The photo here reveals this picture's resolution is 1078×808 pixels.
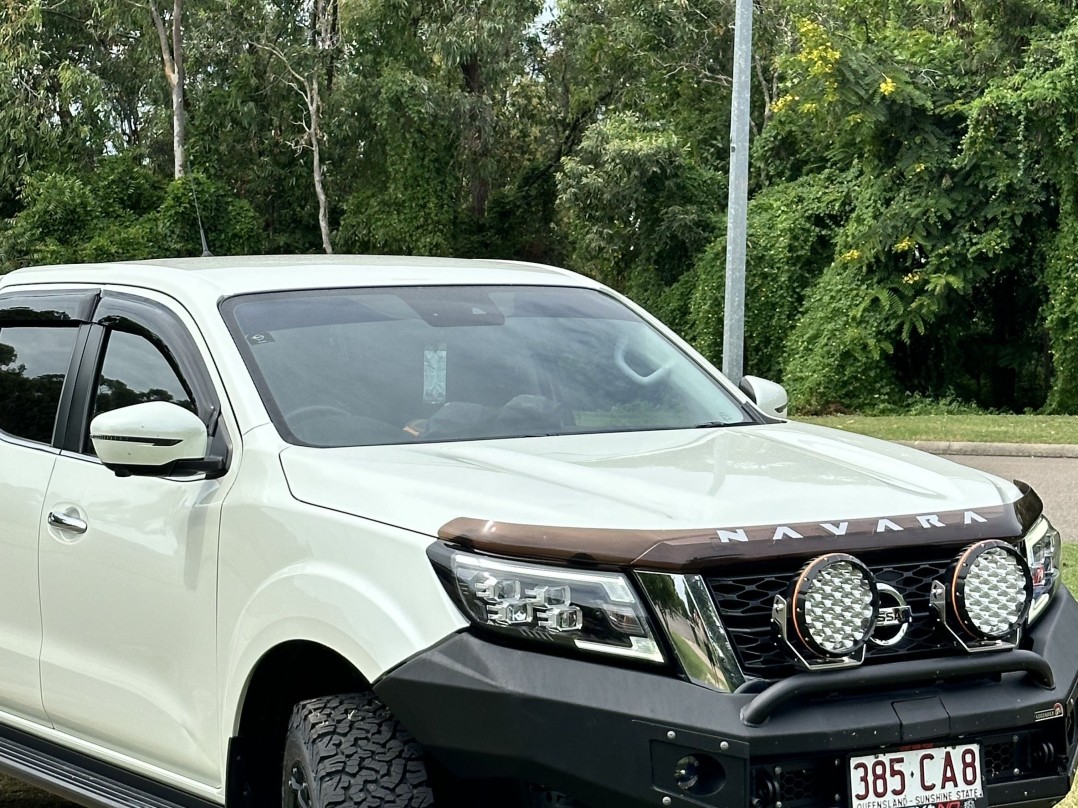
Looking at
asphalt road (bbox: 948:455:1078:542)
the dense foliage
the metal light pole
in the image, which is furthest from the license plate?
the dense foliage

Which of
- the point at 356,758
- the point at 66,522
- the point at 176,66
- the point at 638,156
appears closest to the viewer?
the point at 356,758

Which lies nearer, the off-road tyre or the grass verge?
the off-road tyre

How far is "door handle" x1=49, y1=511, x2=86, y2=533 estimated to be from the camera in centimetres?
398

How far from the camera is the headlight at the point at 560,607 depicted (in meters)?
2.86

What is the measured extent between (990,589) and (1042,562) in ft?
1.50

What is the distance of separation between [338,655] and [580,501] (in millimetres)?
642

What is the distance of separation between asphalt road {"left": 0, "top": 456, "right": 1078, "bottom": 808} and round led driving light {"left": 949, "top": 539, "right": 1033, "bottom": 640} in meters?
3.44

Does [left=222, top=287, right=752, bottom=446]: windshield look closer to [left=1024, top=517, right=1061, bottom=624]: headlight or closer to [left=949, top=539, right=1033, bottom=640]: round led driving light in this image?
[left=1024, top=517, right=1061, bottom=624]: headlight

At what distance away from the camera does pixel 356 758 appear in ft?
10.0

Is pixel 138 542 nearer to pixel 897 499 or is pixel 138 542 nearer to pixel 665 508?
pixel 665 508

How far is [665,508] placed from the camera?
300 cm

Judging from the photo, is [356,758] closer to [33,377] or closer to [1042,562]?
[1042,562]

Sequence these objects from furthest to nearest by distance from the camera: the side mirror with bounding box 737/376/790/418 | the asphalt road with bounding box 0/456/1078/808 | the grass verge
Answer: the grass verge < the asphalt road with bounding box 0/456/1078/808 < the side mirror with bounding box 737/376/790/418

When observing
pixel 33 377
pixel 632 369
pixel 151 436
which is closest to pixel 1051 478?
pixel 632 369
